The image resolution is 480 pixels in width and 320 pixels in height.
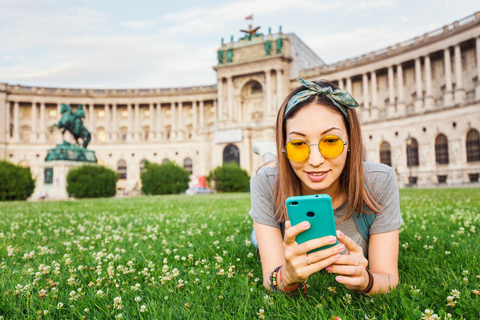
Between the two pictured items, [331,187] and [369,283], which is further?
[331,187]

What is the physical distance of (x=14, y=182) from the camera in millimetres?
21703

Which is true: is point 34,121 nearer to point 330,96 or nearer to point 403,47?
point 403,47

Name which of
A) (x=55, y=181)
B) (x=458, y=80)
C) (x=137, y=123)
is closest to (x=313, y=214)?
(x=55, y=181)

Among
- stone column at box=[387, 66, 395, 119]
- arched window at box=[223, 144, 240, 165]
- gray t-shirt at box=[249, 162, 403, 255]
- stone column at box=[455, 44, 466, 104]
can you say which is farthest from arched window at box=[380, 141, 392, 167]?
gray t-shirt at box=[249, 162, 403, 255]

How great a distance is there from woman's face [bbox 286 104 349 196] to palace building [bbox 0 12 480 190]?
36.1 m

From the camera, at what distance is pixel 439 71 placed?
4544 cm

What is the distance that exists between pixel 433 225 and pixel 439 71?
4709 centimetres

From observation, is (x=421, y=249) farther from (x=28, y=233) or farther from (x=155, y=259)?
(x=28, y=233)

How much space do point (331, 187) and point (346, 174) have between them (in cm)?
15

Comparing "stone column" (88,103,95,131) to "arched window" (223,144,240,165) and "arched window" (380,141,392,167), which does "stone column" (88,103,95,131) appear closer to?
"arched window" (223,144,240,165)

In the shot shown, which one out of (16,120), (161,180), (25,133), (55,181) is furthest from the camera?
(25,133)

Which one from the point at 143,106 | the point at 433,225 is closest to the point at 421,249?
the point at 433,225

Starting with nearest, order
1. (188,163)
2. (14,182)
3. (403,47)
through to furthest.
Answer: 1. (14,182)
2. (403,47)
3. (188,163)

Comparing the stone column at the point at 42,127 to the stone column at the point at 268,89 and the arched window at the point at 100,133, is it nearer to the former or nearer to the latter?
the arched window at the point at 100,133
